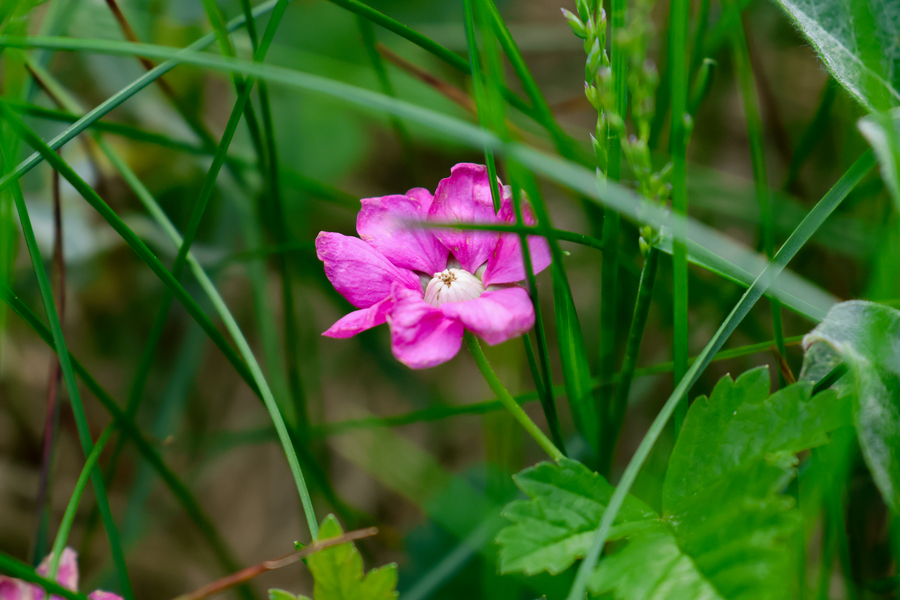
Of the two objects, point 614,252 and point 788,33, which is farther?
point 788,33

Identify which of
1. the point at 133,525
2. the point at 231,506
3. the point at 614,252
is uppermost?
the point at 614,252

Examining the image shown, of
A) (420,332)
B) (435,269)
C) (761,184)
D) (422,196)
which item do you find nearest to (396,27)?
(422,196)

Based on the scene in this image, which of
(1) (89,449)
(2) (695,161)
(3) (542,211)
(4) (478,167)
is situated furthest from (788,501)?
(2) (695,161)

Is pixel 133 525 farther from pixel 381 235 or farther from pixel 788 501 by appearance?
pixel 788 501

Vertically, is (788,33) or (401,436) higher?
(788,33)

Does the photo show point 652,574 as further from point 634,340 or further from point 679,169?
point 679,169
